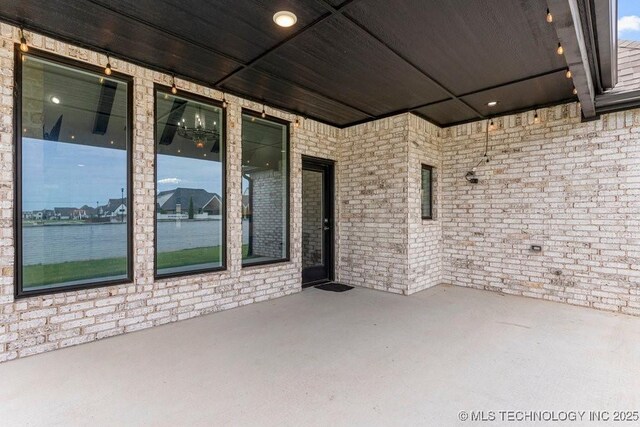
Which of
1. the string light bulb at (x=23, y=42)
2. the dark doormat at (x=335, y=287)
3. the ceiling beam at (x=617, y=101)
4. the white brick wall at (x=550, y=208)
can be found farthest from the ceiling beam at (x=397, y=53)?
the dark doormat at (x=335, y=287)

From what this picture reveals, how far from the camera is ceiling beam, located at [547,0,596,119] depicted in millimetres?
2232

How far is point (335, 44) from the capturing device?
3.17 meters

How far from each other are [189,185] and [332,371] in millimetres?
2875

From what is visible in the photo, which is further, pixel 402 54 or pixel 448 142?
pixel 448 142

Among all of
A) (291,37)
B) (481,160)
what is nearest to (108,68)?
(291,37)

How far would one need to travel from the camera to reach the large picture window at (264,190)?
4.76m

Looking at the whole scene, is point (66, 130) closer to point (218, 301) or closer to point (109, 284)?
point (109, 284)

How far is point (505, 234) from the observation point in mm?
5234

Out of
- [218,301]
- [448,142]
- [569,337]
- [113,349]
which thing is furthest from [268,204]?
[569,337]

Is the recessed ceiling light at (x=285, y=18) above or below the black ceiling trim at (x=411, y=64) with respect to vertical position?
above

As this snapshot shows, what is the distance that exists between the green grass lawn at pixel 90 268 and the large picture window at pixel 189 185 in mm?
13

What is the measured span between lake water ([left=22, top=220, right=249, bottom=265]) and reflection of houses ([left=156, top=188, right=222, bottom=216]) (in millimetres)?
155

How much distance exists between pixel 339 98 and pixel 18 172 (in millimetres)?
3712

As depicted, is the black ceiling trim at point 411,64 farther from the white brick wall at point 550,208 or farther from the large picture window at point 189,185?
the large picture window at point 189,185
